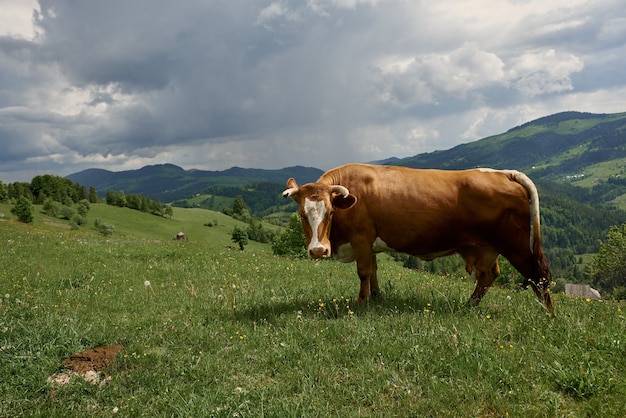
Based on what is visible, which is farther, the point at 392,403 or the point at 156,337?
the point at 156,337

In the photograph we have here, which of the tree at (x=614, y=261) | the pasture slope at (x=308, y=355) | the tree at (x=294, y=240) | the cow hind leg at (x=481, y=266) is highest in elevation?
the cow hind leg at (x=481, y=266)

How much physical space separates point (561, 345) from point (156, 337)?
22.1 feet

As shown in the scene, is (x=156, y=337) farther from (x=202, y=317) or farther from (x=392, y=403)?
(x=392, y=403)

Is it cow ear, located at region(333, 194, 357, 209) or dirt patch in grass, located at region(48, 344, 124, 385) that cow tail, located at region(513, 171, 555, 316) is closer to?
cow ear, located at region(333, 194, 357, 209)

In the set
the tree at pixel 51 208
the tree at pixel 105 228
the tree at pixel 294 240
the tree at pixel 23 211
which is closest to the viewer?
the tree at pixel 294 240

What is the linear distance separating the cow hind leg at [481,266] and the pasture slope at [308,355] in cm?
35

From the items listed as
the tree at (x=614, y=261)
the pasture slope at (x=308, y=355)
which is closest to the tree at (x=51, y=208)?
the pasture slope at (x=308, y=355)

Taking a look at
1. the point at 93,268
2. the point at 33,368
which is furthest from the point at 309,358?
the point at 93,268

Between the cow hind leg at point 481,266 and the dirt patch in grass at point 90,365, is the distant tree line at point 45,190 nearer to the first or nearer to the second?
the dirt patch in grass at point 90,365

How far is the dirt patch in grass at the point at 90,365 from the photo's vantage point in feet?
19.7

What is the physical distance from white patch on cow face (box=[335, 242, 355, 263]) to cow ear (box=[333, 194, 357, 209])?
1.04 meters

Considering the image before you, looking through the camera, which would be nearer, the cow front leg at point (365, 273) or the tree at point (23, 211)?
the cow front leg at point (365, 273)

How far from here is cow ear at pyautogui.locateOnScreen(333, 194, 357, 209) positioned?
880 centimetres

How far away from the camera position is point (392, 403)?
4.82 m
